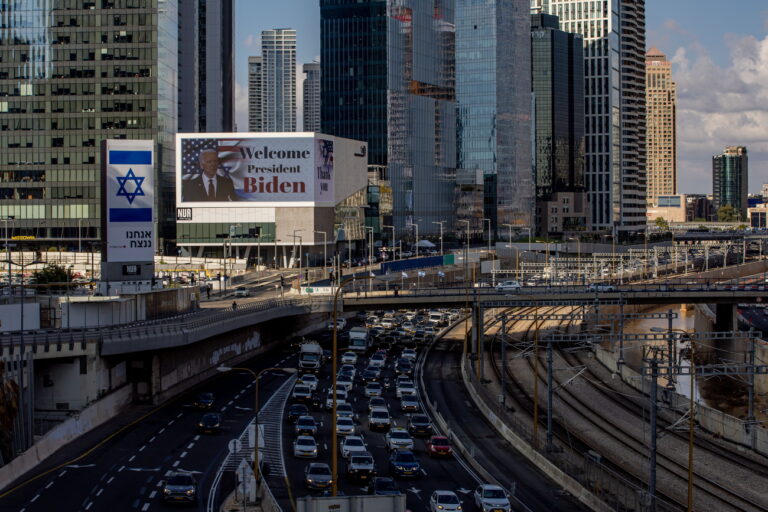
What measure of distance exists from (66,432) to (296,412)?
15.1 meters

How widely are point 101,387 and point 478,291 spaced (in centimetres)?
5689

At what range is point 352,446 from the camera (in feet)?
202

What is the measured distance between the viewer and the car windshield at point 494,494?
49.8m

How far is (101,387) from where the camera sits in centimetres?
7438

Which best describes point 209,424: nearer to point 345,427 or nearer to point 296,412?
point 296,412

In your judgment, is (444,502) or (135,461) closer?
(444,502)

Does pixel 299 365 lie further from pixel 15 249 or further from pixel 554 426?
pixel 15 249

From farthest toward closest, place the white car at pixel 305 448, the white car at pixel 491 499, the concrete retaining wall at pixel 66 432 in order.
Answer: the white car at pixel 305 448, the concrete retaining wall at pixel 66 432, the white car at pixel 491 499

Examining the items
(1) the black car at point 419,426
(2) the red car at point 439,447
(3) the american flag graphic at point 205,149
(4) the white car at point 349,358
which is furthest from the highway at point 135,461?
(3) the american flag graphic at point 205,149

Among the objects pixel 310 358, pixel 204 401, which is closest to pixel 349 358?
pixel 310 358

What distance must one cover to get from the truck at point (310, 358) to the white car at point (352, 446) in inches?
1348

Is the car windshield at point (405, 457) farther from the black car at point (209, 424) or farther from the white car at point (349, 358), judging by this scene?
the white car at point (349, 358)

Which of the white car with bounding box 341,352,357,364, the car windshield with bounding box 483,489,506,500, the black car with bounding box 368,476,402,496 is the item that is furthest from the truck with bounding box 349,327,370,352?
the car windshield with bounding box 483,489,506,500

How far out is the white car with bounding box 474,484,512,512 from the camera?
48.9 m
